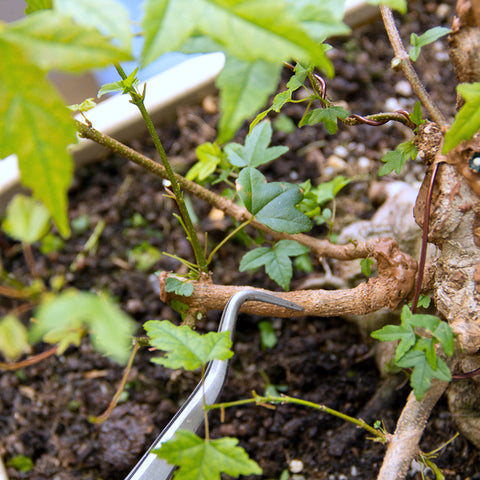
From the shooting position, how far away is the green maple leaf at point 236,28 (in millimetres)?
432

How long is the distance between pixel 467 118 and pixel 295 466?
35.0 inches

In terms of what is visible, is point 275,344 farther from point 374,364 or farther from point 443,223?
point 443,223

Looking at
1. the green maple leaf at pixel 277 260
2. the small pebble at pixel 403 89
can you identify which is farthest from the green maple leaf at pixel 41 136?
the small pebble at pixel 403 89

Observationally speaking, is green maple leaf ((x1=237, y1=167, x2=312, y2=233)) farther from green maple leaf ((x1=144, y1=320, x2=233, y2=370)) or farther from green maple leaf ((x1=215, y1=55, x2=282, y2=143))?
green maple leaf ((x1=215, y1=55, x2=282, y2=143))

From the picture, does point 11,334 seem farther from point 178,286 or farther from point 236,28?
point 236,28

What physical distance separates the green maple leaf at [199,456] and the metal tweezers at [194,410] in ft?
0.26

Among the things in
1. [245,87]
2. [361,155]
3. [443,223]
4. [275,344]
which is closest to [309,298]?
[443,223]

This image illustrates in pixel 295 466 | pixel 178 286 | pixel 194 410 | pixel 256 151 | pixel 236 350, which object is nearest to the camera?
pixel 194 410

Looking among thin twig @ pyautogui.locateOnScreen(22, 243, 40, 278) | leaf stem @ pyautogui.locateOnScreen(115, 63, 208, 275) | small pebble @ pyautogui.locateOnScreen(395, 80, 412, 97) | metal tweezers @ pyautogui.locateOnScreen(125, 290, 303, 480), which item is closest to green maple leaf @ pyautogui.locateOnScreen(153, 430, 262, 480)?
metal tweezers @ pyautogui.locateOnScreen(125, 290, 303, 480)

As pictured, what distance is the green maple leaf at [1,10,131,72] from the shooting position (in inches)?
16.7

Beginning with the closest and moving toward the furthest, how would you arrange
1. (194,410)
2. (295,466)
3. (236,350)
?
(194,410), (295,466), (236,350)

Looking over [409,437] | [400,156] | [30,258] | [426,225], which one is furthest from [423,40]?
[30,258]

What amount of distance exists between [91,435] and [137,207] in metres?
0.71

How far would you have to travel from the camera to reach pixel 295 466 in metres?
1.08
